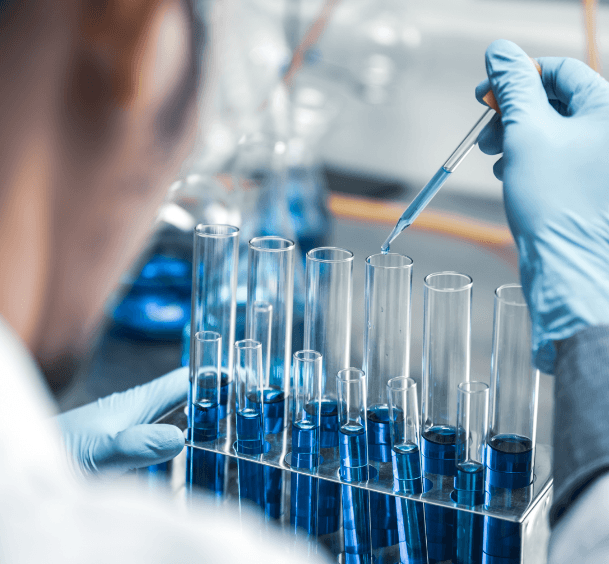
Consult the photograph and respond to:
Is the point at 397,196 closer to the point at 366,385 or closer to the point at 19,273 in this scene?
the point at 19,273

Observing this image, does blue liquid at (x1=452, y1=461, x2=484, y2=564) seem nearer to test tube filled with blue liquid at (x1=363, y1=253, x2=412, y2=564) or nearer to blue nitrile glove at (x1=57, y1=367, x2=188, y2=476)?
test tube filled with blue liquid at (x1=363, y1=253, x2=412, y2=564)

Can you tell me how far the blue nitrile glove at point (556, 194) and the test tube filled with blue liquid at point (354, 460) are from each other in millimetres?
201

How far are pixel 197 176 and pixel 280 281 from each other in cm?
84

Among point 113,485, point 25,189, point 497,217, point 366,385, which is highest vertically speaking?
point 497,217

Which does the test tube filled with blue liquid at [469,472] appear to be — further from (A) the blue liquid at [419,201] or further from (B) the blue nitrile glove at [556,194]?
(A) the blue liquid at [419,201]

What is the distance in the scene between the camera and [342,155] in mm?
3568

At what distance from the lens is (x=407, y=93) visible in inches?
151

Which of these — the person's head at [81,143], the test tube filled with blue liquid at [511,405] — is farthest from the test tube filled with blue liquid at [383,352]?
the person's head at [81,143]

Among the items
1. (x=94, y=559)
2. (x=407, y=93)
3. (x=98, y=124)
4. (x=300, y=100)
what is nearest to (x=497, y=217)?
(x=300, y=100)

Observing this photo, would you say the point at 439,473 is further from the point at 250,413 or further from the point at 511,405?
the point at 250,413

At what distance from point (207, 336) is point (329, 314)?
0.52 feet

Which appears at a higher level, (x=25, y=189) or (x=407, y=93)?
(x=407, y=93)

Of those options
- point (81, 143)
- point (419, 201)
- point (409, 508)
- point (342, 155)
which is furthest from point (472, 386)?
point (342, 155)

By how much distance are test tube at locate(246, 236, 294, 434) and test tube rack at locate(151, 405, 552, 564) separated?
0.13 feet
